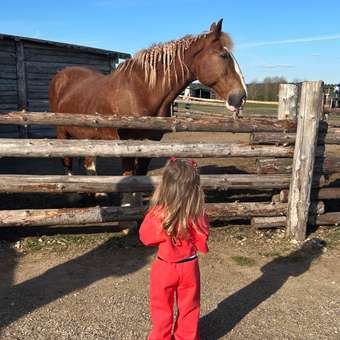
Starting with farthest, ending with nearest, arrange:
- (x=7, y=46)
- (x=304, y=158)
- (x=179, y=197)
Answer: (x=7, y=46) < (x=304, y=158) < (x=179, y=197)

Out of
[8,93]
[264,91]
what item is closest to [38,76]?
[8,93]

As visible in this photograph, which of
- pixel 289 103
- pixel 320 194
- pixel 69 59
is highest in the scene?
pixel 69 59

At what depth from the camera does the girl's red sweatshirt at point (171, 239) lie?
8.32 feet

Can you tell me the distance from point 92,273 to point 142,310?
0.80 metres

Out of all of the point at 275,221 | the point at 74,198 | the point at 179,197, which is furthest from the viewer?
the point at 74,198

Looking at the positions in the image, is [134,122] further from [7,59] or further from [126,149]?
[7,59]

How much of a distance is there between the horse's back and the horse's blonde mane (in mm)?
1315

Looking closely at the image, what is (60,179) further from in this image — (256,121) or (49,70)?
(49,70)

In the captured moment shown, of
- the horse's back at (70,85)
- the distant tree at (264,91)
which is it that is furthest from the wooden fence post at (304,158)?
the distant tree at (264,91)

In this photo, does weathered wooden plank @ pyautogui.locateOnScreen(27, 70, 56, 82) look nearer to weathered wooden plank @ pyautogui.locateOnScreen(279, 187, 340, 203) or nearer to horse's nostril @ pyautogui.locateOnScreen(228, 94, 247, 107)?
horse's nostril @ pyautogui.locateOnScreen(228, 94, 247, 107)

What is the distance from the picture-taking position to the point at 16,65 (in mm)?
10875

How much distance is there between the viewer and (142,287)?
142 inches

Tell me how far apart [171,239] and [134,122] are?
219 cm

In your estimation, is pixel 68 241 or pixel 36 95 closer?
pixel 68 241
